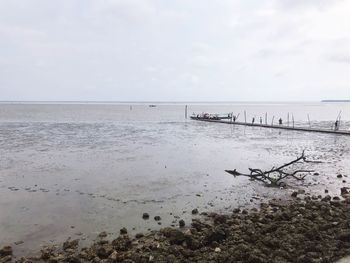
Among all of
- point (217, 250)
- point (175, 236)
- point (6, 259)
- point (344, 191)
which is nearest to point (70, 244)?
point (6, 259)

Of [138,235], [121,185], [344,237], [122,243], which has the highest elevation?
[344,237]

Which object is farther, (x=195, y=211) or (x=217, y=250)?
(x=195, y=211)

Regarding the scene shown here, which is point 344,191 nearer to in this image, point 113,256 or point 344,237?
point 344,237

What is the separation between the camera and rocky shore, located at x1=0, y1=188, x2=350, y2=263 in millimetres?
9320

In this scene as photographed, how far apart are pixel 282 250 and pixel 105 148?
26.8 m

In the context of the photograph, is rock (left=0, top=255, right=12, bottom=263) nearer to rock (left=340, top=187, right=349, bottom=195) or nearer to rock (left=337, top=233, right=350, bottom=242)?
rock (left=337, top=233, right=350, bottom=242)

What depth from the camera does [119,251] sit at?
402 inches

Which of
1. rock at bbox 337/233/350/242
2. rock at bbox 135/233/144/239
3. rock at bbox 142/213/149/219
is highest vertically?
rock at bbox 337/233/350/242

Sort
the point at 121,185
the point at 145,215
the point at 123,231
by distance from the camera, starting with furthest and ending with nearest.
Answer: the point at 121,185 → the point at 145,215 → the point at 123,231

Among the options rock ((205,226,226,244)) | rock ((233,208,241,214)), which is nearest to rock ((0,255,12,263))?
rock ((205,226,226,244))

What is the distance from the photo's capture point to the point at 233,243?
10.3 m

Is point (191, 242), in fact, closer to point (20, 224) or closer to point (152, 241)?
point (152, 241)

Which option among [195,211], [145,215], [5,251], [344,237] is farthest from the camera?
[195,211]

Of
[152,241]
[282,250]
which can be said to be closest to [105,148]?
[152,241]
